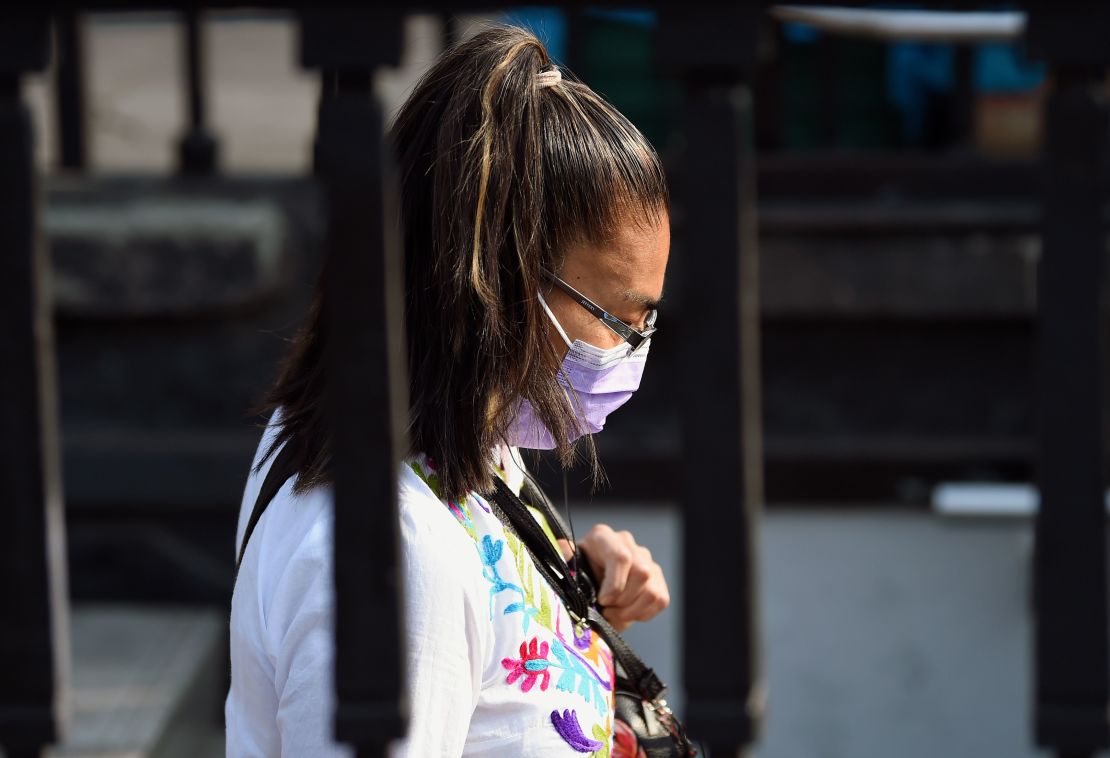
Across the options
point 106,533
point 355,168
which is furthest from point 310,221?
point 355,168

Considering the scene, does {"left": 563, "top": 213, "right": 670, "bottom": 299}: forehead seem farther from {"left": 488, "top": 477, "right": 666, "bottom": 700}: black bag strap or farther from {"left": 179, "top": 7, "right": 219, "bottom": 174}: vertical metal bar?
{"left": 179, "top": 7, "right": 219, "bottom": 174}: vertical metal bar

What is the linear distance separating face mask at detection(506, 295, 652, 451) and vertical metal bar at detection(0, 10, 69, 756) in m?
0.53

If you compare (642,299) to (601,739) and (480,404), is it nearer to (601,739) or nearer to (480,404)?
(480,404)

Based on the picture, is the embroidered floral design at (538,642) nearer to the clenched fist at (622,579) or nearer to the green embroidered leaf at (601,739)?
the green embroidered leaf at (601,739)

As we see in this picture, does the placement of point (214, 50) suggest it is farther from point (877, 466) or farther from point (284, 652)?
point (284, 652)

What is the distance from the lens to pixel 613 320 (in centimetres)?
151

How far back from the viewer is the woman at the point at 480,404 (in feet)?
4.14

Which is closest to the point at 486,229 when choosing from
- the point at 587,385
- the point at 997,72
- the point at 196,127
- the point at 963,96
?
the point at 587,385

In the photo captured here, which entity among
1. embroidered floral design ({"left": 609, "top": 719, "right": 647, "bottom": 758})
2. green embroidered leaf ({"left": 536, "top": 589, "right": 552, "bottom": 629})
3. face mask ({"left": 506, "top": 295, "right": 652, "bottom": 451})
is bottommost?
embroidered floral design ({"left": 609, "top": 719, "right": 647, "bottom": 758})

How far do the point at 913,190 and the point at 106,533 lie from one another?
8.33 ft

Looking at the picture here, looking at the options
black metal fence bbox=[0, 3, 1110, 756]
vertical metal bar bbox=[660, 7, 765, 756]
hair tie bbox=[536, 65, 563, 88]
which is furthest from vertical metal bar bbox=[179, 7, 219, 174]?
vertical metal bar bbox=[660, 7, 765, 756]

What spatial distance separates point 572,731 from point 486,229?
50 centimetres

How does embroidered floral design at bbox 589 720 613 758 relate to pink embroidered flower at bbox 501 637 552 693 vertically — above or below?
below

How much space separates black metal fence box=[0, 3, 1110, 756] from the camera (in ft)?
3.29
